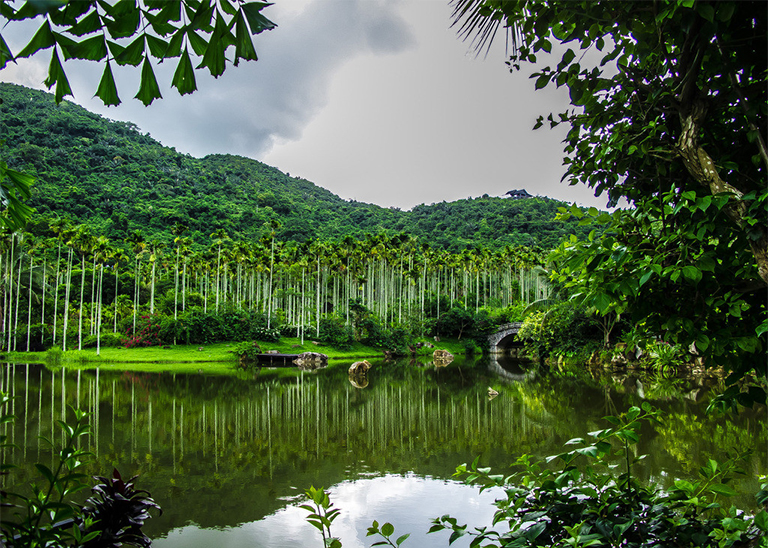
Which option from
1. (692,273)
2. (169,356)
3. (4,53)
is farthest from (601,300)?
(169,356)

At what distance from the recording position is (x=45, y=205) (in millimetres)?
54781

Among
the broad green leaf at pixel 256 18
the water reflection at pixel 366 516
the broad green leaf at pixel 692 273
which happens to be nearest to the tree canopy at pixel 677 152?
the broad green leaf at pixel 692 273

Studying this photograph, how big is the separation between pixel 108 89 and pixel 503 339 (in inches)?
2068

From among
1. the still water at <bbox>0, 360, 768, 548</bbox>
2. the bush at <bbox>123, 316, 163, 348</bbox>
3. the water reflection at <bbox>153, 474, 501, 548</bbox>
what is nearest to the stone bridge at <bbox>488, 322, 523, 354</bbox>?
the still water at <bbox>0, 360, 768, 548</bbox>

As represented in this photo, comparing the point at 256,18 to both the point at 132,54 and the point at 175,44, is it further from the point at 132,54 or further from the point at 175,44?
the point at 132,54

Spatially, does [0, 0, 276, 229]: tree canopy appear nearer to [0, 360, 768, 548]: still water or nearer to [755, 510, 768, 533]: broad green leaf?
[755, 510, 768, 533]: broad green leaf

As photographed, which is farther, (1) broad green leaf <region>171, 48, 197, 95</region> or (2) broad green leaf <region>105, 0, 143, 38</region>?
(1) broad green leaf <region>171, 48, 197, 95</region>

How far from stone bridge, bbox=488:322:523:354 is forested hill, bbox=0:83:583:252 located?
20094 millimetres

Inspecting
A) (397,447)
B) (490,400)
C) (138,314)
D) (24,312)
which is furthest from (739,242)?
(24,312)

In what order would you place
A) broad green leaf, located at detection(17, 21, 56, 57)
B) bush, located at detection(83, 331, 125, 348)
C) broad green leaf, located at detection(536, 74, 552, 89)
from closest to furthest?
broad green leaf, located at detection(17, 21, 56, 57)
broad green leaf, located at detection(536, 74, 552, 89)
bush, located at detection(83, 331, 125, 348)

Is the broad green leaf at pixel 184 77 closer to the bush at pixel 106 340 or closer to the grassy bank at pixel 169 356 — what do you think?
the grassy bank at pixel 169 356

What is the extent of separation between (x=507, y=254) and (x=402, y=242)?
56.5 ft

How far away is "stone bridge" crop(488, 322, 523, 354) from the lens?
4831 centimetres

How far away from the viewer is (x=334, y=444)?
984cm
